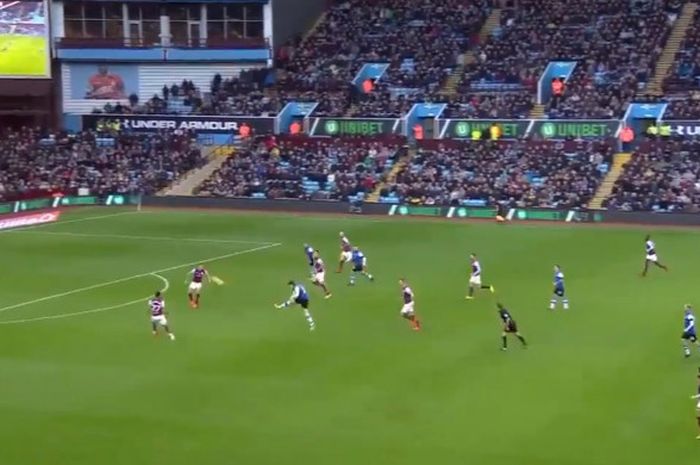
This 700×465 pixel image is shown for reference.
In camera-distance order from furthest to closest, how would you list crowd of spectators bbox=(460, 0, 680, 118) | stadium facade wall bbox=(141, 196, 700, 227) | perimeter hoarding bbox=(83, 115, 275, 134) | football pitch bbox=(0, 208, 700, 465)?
1. perimeter hoarding bbox=(83, 115, 275, 134)
2. crowd of spectators bbox=(460, 0, 680, 118)
3. stadium facade wall bbox=(141, 196, 700, 227)
4. football pitch bbox=(0, 208, 700, 465)

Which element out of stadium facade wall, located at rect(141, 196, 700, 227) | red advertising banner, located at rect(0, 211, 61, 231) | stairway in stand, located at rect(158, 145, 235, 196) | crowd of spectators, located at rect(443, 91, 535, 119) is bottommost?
red advertising banner, located at rect(0, 211, 61, 231)

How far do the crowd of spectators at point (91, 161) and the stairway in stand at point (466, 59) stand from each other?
18.2 metres

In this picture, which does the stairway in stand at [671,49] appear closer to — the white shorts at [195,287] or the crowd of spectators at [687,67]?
the crowd of spectators at [687,67]

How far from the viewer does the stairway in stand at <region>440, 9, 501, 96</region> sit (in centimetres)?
8274

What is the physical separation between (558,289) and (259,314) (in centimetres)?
1006

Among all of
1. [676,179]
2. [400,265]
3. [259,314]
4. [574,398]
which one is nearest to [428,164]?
[676,179]

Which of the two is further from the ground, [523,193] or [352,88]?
[352,88]

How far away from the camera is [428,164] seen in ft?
237

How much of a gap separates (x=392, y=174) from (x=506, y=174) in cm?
753

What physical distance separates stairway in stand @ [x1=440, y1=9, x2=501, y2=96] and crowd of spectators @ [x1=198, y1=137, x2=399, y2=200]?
8797mm

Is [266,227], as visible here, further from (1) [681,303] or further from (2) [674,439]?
(2) [674,439]

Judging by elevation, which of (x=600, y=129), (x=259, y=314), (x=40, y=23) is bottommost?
(x=259, y=314)

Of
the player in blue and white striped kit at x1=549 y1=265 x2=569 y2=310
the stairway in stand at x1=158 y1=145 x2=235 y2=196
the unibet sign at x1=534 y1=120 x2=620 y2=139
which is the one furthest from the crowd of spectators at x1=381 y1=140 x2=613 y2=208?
the player in blue and white striped kit at x1=549 y1=265 x2=569 y2=310

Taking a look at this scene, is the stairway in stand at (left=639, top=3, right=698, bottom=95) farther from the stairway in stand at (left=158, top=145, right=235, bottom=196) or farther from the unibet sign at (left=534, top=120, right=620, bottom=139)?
the stairway in stand at (left=158, top=145, right=235, bottom=196)
